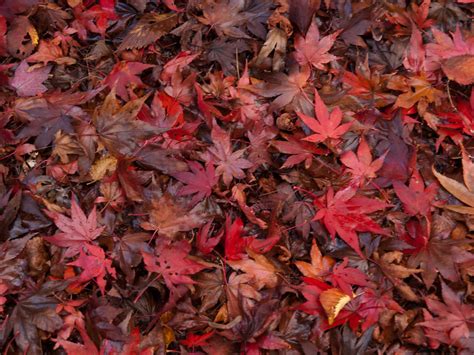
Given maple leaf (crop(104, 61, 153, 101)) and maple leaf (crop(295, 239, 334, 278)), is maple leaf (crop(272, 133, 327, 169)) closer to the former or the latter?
maple leaf (crop(295, 239, 334, 278))

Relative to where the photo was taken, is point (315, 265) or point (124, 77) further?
point (124, 77)

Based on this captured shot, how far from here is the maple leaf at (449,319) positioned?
145cm

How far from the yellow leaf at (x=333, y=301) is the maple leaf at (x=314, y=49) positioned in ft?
2.35

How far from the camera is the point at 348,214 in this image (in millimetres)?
1494

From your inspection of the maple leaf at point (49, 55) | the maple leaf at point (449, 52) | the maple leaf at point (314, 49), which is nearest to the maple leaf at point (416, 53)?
the maple leaf at point (449, 52)

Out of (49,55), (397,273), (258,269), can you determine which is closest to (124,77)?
(49,55)

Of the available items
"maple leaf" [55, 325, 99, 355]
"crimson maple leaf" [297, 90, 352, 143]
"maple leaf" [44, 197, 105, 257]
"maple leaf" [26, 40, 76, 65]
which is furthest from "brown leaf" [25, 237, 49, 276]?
"crimson maple leaf" [297, 90, 352, 143]

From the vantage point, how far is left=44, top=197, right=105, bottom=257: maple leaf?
1433 mm

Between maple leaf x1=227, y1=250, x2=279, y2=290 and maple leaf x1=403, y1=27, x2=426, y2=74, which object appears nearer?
maple leaf x1=227, y1=250, x2=279, y2=290

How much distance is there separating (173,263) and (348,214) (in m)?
0.52

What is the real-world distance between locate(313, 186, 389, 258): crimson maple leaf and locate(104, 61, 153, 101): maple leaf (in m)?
0.69

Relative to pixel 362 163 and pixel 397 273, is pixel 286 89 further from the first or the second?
pixel 397 273

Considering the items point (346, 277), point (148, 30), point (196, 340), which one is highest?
point (148, 30)

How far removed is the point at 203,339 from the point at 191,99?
2.38ft
